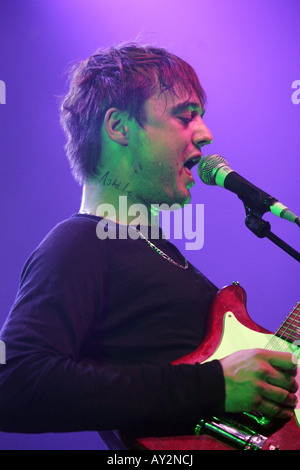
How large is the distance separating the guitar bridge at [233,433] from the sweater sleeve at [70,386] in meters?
0.04

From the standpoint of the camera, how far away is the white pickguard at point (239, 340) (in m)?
1.07

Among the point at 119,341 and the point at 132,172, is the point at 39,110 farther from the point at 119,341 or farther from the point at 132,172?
the point at 119,341

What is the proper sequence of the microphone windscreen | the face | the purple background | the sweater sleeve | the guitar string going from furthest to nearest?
the purple background → the face → the microphone windscreen → the guitar string → the sweater sleeve

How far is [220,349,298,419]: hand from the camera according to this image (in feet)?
3.02

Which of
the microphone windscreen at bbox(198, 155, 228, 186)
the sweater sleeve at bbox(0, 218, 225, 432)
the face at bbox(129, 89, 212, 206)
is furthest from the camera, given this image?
the face at bbox(129, 89, 212, 206)

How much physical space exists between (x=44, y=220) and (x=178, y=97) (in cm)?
73

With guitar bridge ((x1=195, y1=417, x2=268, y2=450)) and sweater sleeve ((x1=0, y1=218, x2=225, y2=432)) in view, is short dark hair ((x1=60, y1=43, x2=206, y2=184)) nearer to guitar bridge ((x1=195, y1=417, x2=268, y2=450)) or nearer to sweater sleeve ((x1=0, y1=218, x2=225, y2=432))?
sweater sleeve ((x1=0, y1=218, x2=225, y2=432))

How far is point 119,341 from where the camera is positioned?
3.59ft

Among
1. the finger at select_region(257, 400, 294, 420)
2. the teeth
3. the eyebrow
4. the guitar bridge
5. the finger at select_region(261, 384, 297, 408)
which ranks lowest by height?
the guitar bridge

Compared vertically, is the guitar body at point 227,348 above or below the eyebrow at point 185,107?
below

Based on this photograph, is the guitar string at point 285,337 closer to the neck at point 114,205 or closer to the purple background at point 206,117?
the neck at point 114,205

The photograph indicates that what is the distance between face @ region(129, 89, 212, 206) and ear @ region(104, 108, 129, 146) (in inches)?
1.1

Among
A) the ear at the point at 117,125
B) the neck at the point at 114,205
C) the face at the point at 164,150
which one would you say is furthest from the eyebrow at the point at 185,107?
the neck at the point at 114,205

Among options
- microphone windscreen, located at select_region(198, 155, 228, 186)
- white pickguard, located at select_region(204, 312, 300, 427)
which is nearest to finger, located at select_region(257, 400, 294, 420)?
white pickguard, located at select_region(204, 312, 300, 427)
